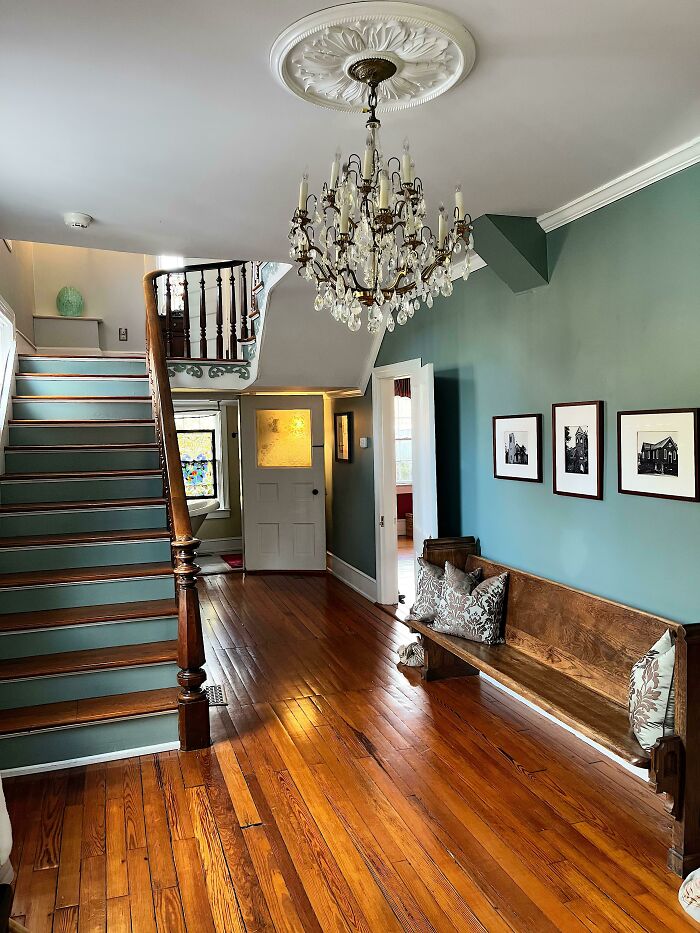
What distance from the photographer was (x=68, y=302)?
25.3 ft

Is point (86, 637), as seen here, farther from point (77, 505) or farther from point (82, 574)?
point (77, 505)

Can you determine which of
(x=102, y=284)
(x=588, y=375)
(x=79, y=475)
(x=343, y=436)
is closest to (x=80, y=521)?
(x=79, y=475)

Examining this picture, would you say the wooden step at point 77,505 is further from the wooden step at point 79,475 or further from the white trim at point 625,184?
the white trim at point 625,184

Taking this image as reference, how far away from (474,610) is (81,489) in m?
2.72

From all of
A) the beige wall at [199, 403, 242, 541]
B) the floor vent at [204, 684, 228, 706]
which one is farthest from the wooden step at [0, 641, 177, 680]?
the beige wall at [199, 403, 242, 541]

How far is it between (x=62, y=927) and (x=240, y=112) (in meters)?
2.88

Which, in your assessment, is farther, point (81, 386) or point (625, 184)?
point (81, 386)

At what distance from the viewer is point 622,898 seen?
244 centimetres

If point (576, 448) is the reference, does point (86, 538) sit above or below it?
below

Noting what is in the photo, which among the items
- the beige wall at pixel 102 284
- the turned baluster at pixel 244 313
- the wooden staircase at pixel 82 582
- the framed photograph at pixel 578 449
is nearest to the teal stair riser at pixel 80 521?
the wooden staircase at pixel 82 582

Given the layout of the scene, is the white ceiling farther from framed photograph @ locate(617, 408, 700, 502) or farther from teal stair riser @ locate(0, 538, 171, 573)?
teal stair riser @ locate(0, 538, 171, 573)

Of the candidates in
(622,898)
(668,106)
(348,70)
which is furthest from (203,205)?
(622,898)

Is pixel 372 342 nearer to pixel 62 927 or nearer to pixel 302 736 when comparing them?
pixel 302 736

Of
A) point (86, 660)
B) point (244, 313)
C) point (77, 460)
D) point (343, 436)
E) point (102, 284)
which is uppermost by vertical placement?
point (102, 284)
